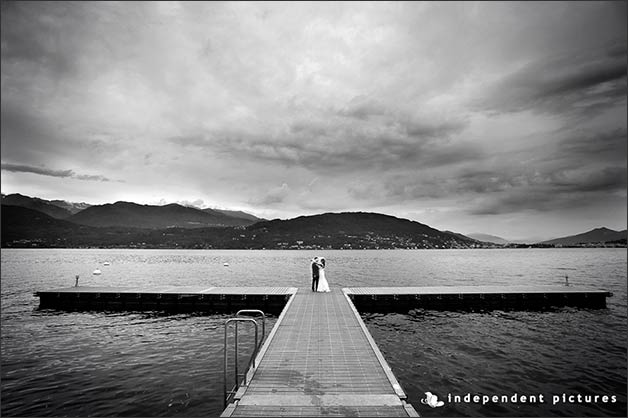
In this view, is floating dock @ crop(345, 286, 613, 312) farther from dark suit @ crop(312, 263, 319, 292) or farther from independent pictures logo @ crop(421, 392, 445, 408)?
independent pictures logo @ crop(421, 392, 445, 408)

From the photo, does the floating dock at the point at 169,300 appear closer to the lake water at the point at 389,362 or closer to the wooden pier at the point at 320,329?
the wooden pier at the point at 320,329

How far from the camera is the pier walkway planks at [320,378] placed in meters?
7.45

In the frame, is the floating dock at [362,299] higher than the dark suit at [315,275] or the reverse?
the reverse

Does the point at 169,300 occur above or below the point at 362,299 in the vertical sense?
below

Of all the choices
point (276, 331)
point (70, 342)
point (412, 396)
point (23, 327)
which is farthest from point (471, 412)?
point (23, 327)

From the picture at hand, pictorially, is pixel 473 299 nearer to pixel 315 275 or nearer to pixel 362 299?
pixel 362 299

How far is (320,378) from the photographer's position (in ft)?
30.0

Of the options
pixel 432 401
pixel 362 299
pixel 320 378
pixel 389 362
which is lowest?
pixel 389 362

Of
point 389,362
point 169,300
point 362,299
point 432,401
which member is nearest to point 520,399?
point 432,401

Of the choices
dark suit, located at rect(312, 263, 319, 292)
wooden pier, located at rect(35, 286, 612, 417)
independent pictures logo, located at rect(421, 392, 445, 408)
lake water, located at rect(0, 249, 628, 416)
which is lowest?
lake water, located at rect(0, 249, 628, 416)

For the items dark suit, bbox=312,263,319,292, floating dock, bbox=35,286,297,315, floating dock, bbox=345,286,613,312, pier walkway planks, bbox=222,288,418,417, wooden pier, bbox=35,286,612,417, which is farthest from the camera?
floating dock, bbox=35,286,297,315

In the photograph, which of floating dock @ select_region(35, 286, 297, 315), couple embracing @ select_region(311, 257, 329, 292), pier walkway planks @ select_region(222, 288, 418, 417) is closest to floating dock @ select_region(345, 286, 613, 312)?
couple embracing @ select_region(311, 257, 329, 292)

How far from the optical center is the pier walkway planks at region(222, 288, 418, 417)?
7.45m

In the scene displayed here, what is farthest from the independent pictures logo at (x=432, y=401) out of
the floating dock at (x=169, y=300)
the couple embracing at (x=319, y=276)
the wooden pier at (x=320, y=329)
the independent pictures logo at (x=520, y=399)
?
the floating dock at (x=169, y=300)
